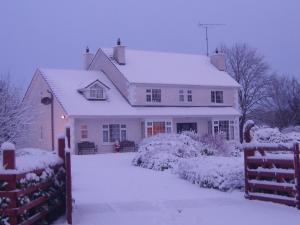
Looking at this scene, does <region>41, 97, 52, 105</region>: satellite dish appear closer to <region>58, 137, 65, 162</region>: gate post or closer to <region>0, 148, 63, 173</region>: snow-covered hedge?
<region>58, 137, 65, 162</region>: gate post

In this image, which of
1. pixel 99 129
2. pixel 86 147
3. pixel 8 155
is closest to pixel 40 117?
pixel 99 129

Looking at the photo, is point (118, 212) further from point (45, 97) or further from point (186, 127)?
point (186, 127)

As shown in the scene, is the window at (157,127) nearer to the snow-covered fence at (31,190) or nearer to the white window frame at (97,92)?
the white window frame at (97,92)

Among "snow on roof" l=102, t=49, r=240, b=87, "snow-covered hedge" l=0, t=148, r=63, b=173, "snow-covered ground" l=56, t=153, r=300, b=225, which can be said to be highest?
"snow on roof" l=102, t=49, r=240, b=87

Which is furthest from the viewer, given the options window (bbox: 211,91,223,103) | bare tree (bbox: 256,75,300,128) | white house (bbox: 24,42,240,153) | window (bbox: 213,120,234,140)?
bare tree (bbox: 256,75,300,128)

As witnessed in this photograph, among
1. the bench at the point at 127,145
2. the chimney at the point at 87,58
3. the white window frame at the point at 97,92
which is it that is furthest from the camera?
the chimney at the point at 87,58

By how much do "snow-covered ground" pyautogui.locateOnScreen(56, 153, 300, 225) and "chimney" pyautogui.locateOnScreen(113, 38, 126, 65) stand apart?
25072 millimetres

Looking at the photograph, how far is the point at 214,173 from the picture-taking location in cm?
1416

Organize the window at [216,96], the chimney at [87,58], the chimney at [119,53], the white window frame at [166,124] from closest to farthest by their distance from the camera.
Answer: the white window frame at [166,124] < the chimney at [119,53] < the window at [216,96] < the chimney at [87,58]

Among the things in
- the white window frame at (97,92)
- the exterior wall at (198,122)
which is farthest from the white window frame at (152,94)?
the white window frame at (97,92)

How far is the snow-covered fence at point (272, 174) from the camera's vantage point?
1048 cm

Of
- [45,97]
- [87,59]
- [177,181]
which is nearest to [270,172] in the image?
[177,181]

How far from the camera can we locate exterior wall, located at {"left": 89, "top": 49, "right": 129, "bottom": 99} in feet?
127

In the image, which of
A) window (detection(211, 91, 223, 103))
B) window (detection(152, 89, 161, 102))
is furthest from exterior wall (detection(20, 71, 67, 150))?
window (detection(211, 91, 223, 103))
